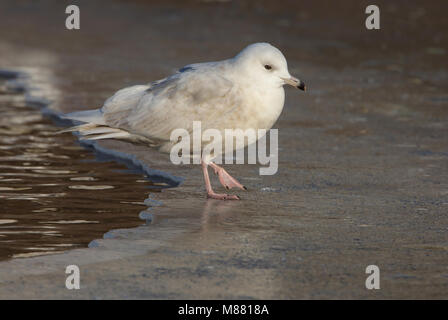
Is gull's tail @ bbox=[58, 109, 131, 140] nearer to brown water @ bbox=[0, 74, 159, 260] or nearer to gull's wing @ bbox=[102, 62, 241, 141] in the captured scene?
gull's wing @ bbox=[102, 62, 241, 141]

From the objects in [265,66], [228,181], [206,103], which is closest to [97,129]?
[206,103]

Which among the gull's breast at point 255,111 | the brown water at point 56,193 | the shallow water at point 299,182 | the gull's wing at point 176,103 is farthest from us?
the gull's wing at point 176,103

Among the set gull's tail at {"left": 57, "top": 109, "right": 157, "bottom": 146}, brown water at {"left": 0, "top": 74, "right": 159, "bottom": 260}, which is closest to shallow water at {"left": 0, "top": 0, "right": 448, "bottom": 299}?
brown water at {"left": 0, "top": 74, "right": 159, "bottom": 260}

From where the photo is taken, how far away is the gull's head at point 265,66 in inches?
278

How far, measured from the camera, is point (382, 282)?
5.19 metres

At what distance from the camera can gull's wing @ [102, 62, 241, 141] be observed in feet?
23.5

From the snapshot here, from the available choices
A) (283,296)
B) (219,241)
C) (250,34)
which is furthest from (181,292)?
(250,34)

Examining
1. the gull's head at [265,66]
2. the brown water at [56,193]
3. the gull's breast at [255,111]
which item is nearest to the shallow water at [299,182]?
the brown water at [56,193]

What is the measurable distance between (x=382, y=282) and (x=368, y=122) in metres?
5.29

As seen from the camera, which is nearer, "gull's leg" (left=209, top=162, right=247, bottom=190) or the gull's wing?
the gull's wing

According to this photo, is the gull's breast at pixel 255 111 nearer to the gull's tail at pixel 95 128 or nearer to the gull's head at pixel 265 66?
the gull's head at pixel 265 66

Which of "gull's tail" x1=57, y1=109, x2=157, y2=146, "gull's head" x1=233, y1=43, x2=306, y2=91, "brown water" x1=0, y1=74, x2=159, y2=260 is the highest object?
"gull's head" x1=233, y1=43, x2=306, y2=91

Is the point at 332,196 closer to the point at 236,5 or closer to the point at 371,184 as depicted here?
the point at 371,184

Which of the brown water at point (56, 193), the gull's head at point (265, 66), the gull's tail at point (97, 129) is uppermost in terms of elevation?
the gull's head at point (265, 66)
